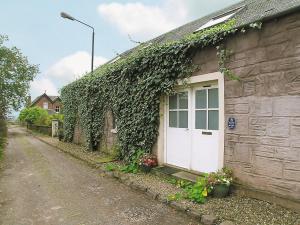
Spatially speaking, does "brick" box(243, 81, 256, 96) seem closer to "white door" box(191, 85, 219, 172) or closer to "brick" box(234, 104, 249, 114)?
"brick" box(234, 104, 249, 114)

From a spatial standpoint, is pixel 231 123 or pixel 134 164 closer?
pixel 231 123

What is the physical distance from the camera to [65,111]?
Result: 57.2ft

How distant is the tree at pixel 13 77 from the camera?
106ft

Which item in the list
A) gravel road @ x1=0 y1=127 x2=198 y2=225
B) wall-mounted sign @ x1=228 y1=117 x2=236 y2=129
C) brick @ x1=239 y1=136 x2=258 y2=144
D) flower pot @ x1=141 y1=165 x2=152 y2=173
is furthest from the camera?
flower pot @ x1=141 y1=165 x2=152 y2=173

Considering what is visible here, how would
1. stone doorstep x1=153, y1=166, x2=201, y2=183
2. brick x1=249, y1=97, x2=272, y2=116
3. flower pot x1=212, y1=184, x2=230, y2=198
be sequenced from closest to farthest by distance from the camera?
brick x1=249, y1=97, x2=272, y2=116 → flower pot x1=212, y1=184, x2=230, y2=198 → stone doorstep x1=153, y1=166, x2=201, y2=183

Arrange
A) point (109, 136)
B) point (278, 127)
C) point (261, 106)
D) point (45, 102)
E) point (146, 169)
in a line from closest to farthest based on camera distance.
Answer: point (278, 127) < point (261, 106) < point (146, 169) < point (109, 136) < point (45, 102)

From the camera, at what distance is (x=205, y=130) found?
6559mm

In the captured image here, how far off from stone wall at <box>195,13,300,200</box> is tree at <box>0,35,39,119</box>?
104 feet

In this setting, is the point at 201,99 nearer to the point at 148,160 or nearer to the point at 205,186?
the point at 205,186

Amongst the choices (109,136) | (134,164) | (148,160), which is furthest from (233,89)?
(109,136)

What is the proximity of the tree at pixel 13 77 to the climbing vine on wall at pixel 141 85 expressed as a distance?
24.0m

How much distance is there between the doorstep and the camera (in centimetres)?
654

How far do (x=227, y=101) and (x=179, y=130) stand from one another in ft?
6.49

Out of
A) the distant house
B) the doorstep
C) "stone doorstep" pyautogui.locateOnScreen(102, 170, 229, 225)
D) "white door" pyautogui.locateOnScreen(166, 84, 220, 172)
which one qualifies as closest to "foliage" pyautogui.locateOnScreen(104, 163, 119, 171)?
"stone doorstep" pyautogui.locateOnScreen(102, 170, 229, 225)
